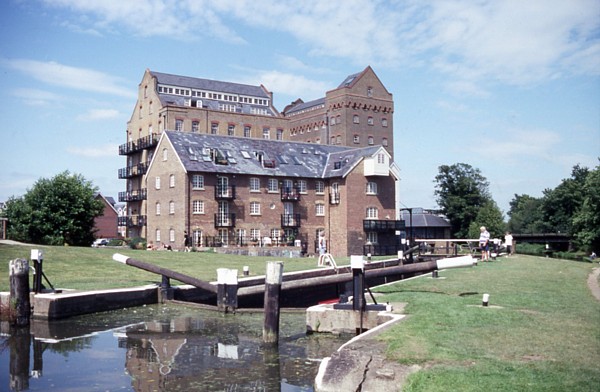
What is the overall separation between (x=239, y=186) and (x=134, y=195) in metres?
18.6

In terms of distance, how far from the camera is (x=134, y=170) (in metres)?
68.1

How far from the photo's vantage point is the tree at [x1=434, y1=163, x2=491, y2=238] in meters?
85.4

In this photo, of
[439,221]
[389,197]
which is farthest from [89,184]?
[439,221]

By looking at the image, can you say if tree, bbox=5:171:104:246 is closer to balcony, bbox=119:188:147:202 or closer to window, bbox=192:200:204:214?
window, bbox=192:200:204:214

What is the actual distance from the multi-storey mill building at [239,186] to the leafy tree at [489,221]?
24563 millimetres

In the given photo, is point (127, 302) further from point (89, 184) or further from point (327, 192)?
point (327, 192)

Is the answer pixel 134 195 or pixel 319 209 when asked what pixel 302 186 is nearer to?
pixel 319 209

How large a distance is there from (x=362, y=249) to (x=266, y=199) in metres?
10.4

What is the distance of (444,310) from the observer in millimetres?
12602

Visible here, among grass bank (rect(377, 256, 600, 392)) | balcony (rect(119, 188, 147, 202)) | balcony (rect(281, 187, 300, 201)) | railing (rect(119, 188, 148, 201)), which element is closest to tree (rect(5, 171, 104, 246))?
railing (rect(119, 188, 148, 201))

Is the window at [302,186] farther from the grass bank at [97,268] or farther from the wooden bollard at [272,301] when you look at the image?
the wooden bollard at [272,301]

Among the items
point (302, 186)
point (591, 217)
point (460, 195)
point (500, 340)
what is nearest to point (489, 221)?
point (460, 195)

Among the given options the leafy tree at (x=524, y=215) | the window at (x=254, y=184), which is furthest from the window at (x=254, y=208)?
the leafy tree at (x=524, y=215)

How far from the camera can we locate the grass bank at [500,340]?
7.38 meters
